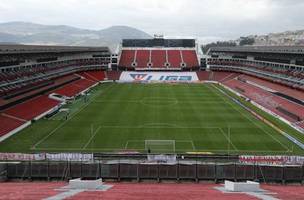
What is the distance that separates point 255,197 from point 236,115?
145 ft

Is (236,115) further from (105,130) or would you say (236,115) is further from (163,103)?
(105,130)

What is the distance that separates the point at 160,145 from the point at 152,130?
7014mm

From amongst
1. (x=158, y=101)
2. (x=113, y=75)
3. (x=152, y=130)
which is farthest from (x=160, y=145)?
(x=113, y=75)

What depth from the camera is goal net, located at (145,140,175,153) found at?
41931 millimetres

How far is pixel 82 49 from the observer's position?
117500 mm

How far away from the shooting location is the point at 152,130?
5062 centimetres

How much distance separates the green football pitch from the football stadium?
0.43 ft

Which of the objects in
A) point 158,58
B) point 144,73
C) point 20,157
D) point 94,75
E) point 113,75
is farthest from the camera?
point 158,58

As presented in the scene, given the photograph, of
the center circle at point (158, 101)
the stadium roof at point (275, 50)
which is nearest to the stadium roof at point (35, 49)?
the center circle at point (158, 101)

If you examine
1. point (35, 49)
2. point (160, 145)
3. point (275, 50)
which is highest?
point (275, 50)

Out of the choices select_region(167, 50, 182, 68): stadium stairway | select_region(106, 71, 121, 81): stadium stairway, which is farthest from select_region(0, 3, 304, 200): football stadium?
select_region(167, 50, 182, 68): stadium stairway

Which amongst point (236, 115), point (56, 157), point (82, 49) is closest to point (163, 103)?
point (236, 115)

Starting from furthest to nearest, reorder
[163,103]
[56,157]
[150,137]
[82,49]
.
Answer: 1. [82,49]
2. [163,103]
3. [150,137]
4. [56,157]

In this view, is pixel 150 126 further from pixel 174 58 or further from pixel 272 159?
pixel 174 58
